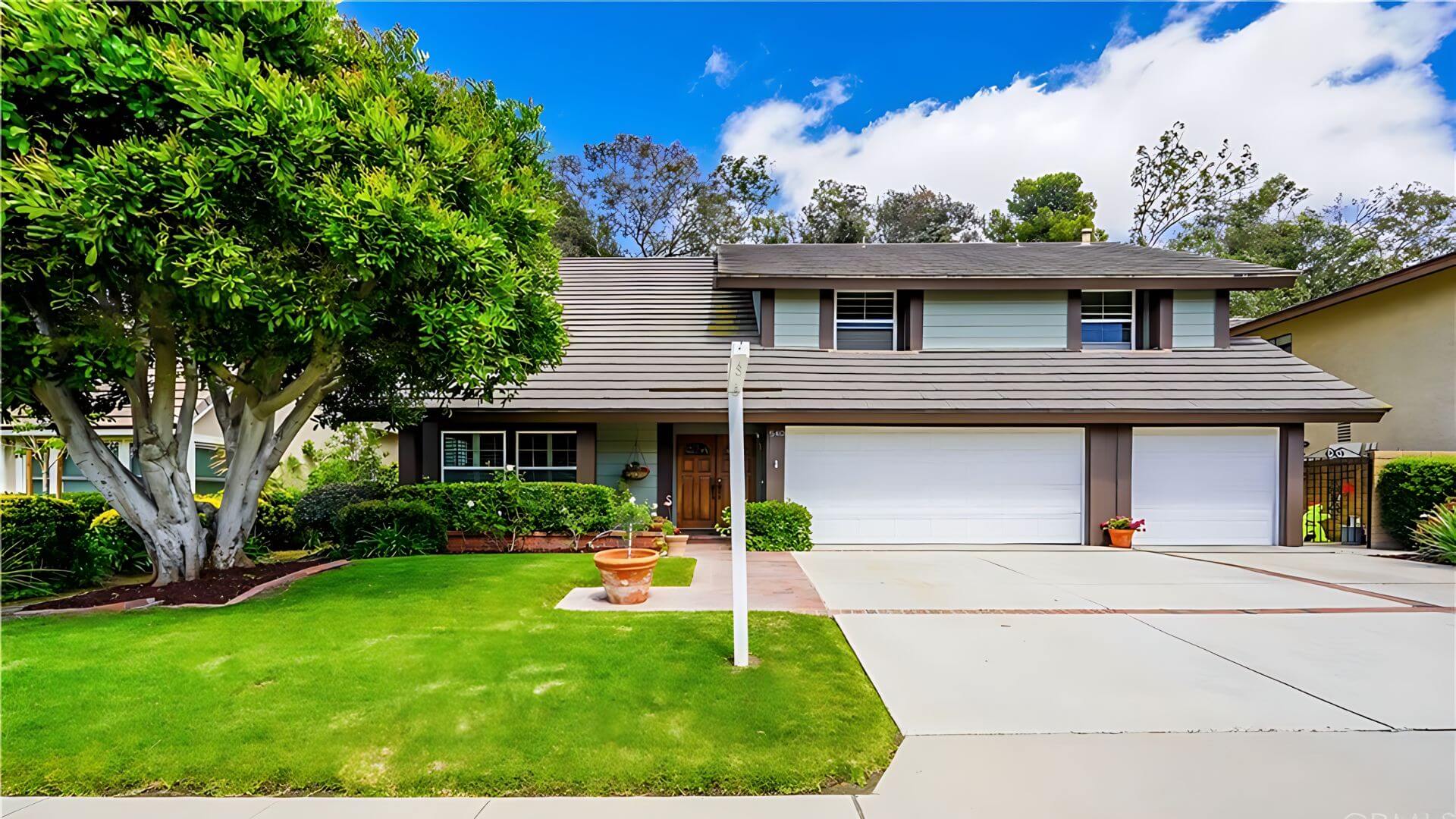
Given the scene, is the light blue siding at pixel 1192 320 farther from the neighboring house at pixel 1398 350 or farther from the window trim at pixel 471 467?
the window trim at pixel 471 467

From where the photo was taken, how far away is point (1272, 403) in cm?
1068

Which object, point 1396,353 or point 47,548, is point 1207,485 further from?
point 47,548

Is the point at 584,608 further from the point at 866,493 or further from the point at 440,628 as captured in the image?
the point at 866,493

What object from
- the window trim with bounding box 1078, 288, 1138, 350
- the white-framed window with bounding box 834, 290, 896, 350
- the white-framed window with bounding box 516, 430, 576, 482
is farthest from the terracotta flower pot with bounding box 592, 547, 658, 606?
the window trim with bounding box 1078, 288, 1138, 350

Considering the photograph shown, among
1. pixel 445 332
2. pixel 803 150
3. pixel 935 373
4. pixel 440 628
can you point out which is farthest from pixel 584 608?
pixel 803 150

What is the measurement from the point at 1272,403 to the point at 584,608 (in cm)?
1179

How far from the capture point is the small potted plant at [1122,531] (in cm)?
1055

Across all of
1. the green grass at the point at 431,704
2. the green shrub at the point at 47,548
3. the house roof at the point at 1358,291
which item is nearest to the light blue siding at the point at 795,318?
the green grass at the point at 431,704

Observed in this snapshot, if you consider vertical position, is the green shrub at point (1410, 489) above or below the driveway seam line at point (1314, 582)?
above

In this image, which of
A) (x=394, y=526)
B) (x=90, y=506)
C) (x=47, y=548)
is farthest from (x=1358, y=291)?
(x=90, y=506)

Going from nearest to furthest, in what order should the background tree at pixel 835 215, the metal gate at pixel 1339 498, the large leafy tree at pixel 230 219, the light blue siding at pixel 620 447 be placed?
the large leafy tree at pixel 230 219
the metal gate at pixel 1339 498
the light blue siding at pixel 620 447
the background tree at pixel 835 215

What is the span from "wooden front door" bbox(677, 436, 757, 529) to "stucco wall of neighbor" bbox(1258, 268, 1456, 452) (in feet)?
42.5

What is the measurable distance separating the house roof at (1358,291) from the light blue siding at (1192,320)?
3224 millimetres

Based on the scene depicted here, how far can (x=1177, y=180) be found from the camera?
2891 cm
